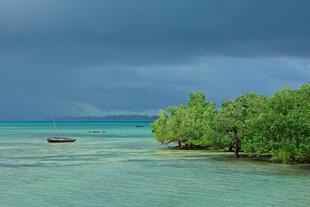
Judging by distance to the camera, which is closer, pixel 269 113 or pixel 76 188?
pixel 76 188

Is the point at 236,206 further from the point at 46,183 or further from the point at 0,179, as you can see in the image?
the point at 0,179

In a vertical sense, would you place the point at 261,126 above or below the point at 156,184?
above

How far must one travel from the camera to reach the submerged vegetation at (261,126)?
3928cm

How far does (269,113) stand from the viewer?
41219 mm

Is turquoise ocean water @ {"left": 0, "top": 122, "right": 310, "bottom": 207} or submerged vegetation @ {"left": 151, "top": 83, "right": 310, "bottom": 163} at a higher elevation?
submerged vegetation @ {"left": 151, "top": 83, "right": 310, "bottom": 163}

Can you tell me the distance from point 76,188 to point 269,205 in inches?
528

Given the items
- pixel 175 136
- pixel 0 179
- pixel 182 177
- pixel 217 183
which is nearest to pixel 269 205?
pixel 217 183

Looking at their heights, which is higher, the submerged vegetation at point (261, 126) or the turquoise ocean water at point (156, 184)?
the submerged vegetation at point (261, 126)

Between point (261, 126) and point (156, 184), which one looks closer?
point (156, 184)

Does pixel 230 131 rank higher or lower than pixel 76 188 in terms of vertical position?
higher

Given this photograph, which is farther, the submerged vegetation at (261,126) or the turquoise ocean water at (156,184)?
the submerged vegetation at (261,126)

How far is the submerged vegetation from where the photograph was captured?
39.3m

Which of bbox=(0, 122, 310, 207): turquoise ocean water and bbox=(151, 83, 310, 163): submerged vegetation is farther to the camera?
bbox=(151, 83, 310, 163): submerged vegetation

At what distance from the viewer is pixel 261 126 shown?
41.9 meters
